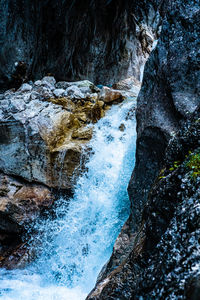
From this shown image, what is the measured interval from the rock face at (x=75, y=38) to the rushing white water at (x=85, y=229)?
6.84m

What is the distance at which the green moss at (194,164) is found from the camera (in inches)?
62.1

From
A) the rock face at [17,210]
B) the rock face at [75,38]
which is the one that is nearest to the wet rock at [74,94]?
the rock face at [17,210]

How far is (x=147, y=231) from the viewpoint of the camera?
189 centimetres

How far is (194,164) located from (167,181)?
1.02 ft

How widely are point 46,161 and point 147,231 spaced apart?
4.68m

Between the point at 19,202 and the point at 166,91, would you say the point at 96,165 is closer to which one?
the point at 19,202

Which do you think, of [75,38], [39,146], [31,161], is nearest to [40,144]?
[39,146]

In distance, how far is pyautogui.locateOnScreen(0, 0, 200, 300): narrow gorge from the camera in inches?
67.1

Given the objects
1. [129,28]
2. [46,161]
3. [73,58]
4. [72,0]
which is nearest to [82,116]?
[46,161]

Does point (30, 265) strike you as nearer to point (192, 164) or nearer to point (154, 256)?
point (154, 256)

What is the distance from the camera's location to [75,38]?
12031mm

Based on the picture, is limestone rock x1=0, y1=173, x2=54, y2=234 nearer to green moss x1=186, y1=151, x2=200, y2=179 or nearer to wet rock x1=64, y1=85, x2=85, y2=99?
wet rock x1=64, y1=85, x2=85, y2=99

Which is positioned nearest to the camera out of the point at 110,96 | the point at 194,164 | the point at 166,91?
the point at 194,164

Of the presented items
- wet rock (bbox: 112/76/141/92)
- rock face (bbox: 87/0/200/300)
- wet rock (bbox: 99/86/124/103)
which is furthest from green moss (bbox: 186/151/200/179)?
wet rock (bbox: 112/76/141/92)
